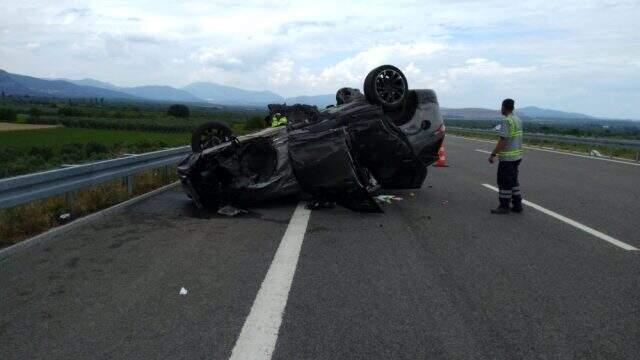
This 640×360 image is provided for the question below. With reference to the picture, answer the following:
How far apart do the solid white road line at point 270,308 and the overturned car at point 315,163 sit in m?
2.04

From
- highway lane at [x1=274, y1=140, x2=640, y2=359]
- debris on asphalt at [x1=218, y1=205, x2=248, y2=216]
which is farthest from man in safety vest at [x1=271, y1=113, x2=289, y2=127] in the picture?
highway lane at [x1=274, y1=140, x2=640, y2=359]

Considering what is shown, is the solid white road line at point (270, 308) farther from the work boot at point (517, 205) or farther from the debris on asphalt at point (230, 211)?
the work boot at point (517, 205)

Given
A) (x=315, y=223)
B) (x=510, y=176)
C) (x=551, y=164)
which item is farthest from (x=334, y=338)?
(x=551, y=164)

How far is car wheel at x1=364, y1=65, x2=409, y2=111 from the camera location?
34.1 feet

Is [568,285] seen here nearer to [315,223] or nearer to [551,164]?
[315,223]

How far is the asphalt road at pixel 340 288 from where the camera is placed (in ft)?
12.8

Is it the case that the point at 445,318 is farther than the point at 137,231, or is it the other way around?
the point at 137,231

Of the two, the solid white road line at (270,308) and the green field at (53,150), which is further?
the green field at (53,150)

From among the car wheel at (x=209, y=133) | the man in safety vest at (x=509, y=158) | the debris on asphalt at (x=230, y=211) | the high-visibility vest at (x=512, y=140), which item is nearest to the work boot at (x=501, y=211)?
the man in safety vest at (x=509, y=158)

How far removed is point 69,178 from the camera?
8109 mm

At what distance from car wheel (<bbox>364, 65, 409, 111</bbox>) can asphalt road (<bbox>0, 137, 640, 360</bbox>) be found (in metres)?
2.51

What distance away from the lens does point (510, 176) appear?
360 inches

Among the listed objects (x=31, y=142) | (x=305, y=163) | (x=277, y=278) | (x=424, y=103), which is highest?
(x=424, y=103)

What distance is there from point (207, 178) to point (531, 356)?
6.00 m
